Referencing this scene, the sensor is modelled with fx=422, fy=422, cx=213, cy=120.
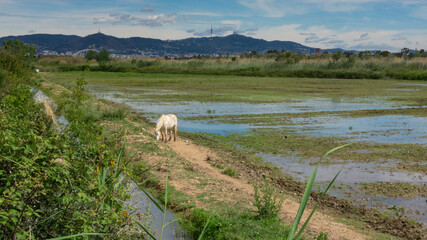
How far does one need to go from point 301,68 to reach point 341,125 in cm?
3855

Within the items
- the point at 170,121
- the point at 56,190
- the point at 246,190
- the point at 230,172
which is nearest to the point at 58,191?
the point at 56,190

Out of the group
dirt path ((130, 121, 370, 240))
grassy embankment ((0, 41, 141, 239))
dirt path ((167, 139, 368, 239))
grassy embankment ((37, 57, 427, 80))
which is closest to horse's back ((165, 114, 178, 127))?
dirt path ((167, 139, 368, 239))

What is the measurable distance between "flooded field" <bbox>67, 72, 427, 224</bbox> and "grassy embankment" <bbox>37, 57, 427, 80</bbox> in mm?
16602

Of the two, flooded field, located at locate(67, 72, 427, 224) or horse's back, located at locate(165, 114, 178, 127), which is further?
horse's back, located at locate(165, 114, 178, 127)

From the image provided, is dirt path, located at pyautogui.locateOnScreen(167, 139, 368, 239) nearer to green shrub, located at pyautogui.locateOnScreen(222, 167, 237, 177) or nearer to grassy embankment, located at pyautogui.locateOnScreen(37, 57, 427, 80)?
green shrub, located at pyautogui.locateOnScreen(222, 167, 237, 177)

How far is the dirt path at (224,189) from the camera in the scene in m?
6.62

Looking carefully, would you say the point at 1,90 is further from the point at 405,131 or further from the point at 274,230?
the point at 405,131

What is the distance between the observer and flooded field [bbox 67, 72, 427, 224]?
31.9 ft

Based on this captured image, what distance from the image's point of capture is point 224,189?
8.51 meters

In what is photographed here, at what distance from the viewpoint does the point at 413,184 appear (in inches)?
369

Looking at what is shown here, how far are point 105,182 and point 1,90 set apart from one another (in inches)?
521

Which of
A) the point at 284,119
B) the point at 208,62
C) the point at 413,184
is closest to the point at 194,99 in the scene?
the point at 284,119

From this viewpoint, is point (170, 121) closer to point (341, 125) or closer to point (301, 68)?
point (341, 125)

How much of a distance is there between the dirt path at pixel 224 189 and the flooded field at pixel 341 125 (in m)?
1.48
